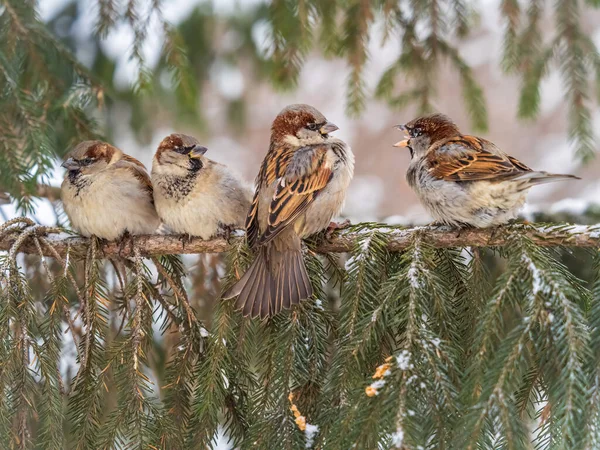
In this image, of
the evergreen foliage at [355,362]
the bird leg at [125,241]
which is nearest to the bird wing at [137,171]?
the bird leg at [125,241]

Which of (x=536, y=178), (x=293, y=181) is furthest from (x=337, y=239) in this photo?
(x=536, y=178)

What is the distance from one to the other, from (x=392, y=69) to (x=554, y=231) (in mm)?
1811

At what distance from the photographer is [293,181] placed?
2.62 metres

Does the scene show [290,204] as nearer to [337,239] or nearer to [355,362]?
[337,239]

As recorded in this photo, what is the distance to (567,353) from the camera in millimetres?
1551

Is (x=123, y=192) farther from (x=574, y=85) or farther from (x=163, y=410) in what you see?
(x=574, y=85)

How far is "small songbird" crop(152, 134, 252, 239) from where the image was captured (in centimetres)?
276

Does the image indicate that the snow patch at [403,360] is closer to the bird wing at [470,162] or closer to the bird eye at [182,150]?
the bird wing at [470,162]

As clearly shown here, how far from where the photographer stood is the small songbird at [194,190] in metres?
2.76

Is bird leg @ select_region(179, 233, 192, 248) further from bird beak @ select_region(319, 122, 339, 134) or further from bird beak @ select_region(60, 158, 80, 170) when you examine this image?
bird beak @ select_region(319, 122, 339, 134)

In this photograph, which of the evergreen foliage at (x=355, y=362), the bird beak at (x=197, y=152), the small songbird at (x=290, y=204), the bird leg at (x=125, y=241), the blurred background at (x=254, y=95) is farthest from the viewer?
the blurred background at (x=254, y=95)

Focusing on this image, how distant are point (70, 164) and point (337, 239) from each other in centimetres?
121

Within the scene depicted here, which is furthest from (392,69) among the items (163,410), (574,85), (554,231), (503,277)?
(163,410)

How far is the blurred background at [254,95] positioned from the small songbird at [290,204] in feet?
1.81
